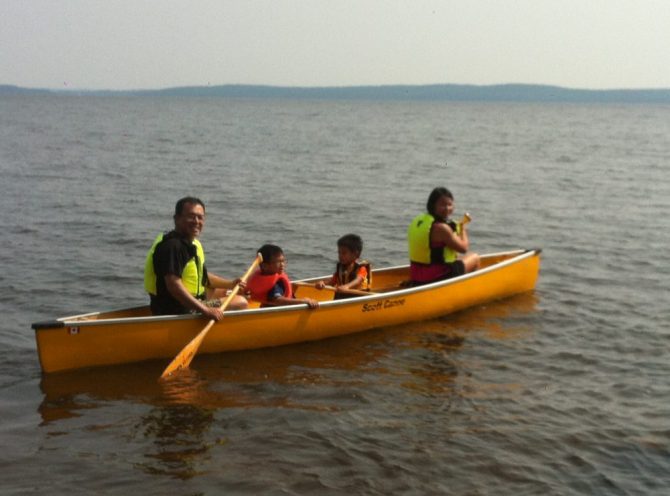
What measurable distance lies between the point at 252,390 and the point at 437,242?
3289mm

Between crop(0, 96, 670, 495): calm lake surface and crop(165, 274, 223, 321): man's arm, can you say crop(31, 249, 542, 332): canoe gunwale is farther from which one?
crop(0, 96, 670, 495): calm lake surface

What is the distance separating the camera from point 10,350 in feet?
28.0

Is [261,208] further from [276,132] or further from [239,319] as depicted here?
[276,132]

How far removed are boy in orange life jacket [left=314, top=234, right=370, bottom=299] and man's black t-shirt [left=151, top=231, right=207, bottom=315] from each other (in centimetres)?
205

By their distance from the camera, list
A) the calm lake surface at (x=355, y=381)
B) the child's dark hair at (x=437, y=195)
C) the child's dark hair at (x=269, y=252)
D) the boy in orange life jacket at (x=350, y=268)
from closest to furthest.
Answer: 1. the calm lake surface at (x=355, y=381)
2. the child's dark hair at (x=269, y=252)
3. the boy in orange life jacket at (x=350, y=268)
4. the child's dark hair at (x=437, y=195)

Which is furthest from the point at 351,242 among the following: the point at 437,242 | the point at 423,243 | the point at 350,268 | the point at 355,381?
the point at 355,381

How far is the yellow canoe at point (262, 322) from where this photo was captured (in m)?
7.70

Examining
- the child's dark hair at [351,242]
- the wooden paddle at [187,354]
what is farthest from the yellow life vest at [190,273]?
the child's dark hair at [351,242]

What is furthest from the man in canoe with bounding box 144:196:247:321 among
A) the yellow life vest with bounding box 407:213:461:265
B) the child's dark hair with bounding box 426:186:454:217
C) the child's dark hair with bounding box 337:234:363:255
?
the child's dark hair with bounding box 426:186:454:217

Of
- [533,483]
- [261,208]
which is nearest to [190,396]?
[533,483]

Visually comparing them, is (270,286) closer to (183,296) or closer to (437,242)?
(183,296)

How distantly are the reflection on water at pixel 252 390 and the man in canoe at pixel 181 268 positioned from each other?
0.63 m

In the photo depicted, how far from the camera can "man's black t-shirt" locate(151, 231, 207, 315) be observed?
24.9 ft

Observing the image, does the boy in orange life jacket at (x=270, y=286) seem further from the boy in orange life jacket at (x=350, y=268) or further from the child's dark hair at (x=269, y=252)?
the boy in orange life jacket at (x=350, y=268)
